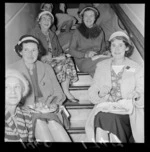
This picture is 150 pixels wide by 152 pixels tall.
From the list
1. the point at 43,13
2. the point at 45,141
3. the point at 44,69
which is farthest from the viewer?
the point at 43,13

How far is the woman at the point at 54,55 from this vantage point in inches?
62.0

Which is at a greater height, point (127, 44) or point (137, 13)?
point (137, 13)

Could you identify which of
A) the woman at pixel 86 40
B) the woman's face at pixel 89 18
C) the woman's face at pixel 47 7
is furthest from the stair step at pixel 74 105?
the woman's face at pixel 47 7

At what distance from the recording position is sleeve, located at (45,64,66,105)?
1.50 meters

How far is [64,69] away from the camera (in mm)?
1610

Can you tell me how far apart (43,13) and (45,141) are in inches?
30.6

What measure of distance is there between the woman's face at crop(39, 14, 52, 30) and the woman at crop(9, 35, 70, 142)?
0.22m

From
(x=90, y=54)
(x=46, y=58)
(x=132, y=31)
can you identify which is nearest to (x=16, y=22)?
(x=46, y=58)

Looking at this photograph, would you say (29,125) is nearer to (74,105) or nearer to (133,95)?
(74,105)

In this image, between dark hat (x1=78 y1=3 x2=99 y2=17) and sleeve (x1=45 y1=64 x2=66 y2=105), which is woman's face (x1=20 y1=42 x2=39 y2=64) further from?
dark hat (x1=78 y1=3 x2=99 y2=17)

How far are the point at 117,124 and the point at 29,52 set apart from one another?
2.03 ft

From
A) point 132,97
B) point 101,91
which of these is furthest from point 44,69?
Answer: point 132,97
